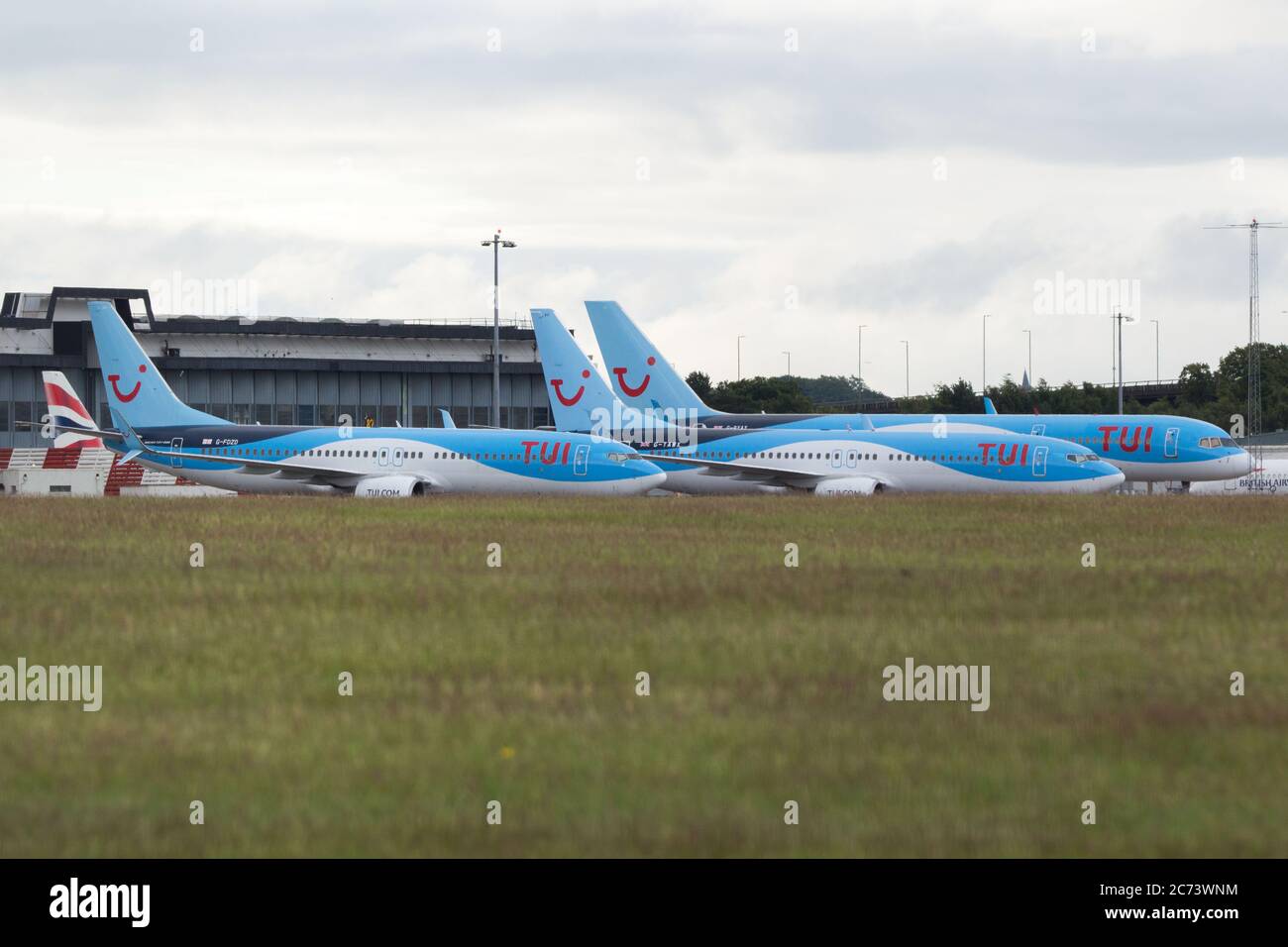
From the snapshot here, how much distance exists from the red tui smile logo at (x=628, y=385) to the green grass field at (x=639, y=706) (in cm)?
6012

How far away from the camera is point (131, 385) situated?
79438 millimetres

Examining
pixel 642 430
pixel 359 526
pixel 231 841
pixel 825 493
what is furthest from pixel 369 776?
pixel 642 430

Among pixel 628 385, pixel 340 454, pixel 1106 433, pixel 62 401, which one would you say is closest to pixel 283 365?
pixel 62 401

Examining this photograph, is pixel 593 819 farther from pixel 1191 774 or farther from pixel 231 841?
pixel 1191 774

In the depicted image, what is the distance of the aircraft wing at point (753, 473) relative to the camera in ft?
245

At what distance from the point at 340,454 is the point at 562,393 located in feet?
52.9

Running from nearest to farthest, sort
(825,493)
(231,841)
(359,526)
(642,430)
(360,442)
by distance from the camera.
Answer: (231,841)
(359,526)
(825,493)
(360,442)
(642,430)

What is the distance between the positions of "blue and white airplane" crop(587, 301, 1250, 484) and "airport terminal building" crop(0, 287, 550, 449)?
62.5m

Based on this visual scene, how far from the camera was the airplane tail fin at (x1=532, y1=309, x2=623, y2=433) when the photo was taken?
286 feet

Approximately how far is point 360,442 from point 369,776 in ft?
203

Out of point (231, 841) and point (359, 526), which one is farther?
point (359, 526)

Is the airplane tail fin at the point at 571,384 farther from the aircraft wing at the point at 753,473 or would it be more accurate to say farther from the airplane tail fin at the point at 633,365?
the aircraft wing at the point at 753,473

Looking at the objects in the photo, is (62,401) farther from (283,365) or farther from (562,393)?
(283,365)

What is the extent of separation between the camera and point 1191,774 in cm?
1509
